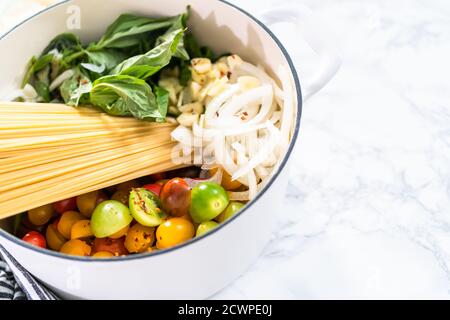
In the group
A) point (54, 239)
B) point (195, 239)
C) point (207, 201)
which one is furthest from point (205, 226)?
point (54, 239)

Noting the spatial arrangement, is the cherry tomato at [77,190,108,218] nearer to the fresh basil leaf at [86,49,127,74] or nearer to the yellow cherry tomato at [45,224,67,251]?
the yellow cherry tomato at [45,224,67,251]

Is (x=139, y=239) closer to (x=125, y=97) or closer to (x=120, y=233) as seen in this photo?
(x=120, y=233)

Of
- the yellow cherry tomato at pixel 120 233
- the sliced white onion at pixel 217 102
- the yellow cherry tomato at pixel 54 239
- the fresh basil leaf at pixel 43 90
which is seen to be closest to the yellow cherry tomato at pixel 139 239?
the yellow cherry tomato at pixel 120 233

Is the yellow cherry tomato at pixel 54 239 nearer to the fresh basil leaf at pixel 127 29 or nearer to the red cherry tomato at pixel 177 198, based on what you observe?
the red cherry tomato at pixel 177 198

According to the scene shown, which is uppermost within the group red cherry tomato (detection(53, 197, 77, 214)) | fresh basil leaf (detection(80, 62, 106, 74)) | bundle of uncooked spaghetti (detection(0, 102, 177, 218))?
fresh basil leaf (detection(80, 62, 106, 74))

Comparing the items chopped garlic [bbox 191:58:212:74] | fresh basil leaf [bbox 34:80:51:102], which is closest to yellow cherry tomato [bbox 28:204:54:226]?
fresh basil leaf [bbox 34:80:51:102]

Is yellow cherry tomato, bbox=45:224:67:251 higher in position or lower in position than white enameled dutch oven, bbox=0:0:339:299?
lower

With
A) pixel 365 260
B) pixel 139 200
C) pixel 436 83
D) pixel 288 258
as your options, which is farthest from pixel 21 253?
pixel 436 83

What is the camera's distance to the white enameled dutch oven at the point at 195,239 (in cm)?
76

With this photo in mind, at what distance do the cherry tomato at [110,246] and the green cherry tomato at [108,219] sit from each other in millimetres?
22

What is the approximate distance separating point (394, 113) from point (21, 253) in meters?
0.72

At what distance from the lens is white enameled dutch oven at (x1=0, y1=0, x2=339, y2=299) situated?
758mm

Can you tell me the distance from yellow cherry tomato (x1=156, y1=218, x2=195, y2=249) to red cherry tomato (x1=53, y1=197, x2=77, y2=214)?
0.54ft

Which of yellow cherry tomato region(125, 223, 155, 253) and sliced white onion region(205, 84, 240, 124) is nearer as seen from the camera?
yellow cherry tomato region(125, 223, 155, 253)
